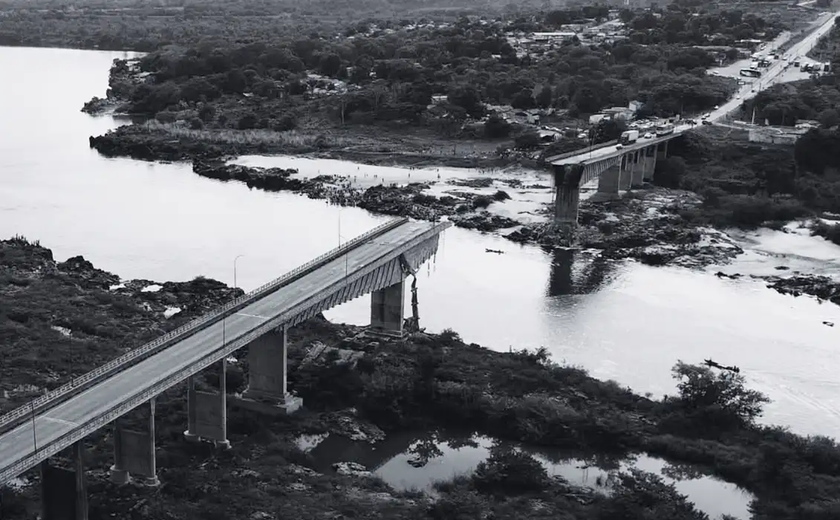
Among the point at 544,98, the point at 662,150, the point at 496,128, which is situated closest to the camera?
the point at 662,150

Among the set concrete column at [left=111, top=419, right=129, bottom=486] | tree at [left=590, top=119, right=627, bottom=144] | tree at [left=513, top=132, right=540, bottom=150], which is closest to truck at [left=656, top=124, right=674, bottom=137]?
tree at [left=590, top=119, right=627, bottom=144]

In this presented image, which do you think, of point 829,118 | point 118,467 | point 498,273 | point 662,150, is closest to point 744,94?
point 829,118

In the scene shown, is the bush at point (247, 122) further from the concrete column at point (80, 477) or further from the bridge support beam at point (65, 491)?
the concrete column at point (80, 477)

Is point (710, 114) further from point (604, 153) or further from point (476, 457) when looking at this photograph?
point (476, 457)

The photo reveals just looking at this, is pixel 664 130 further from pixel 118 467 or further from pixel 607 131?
pixel 118 467

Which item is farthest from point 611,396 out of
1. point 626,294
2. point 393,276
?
point 626,294

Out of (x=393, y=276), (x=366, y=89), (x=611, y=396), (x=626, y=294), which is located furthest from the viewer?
(x=366, y=89)

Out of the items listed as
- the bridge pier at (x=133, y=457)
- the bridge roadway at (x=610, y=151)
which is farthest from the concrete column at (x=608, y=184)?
the bridge pier at (x=133, y=457)
